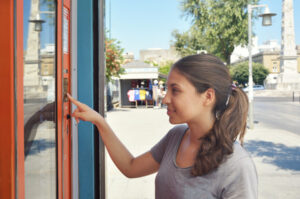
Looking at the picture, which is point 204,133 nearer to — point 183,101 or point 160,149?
point 183,101

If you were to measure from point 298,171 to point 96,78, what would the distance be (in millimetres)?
4556

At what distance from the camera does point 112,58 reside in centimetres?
1686

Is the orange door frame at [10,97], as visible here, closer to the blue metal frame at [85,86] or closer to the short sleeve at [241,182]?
the short sleeve at [241,182]

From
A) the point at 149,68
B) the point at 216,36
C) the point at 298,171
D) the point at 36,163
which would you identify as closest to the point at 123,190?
the point at 298,171

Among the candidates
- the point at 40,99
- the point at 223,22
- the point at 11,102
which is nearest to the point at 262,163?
the point at 40,99

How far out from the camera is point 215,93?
1398mm

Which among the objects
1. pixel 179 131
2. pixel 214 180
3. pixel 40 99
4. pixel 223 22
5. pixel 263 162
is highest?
pixel 223 22

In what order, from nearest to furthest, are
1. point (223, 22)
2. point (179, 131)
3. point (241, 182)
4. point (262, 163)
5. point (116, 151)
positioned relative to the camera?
point (241, 182), point (179, 131), point (116, 151), point (262, 163), point (223, 22)

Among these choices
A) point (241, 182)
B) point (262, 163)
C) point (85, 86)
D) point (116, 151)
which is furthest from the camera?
point (262, 163)

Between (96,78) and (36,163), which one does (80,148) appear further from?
(36,163)

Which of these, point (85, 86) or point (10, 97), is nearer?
point (10, 97)

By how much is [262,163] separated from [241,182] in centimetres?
573

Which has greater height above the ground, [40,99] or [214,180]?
[40,99]

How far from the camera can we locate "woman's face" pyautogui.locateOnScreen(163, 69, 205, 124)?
1.39m
